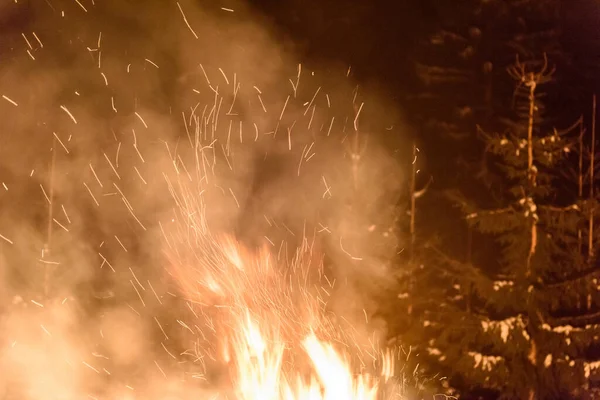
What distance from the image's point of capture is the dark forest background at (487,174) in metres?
5.77

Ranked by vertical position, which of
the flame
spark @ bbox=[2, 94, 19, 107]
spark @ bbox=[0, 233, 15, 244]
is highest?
spark @ bbox=[2, 94, 19, 107]

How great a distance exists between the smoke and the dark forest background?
263 millimetres

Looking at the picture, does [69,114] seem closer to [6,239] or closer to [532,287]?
[6,239]

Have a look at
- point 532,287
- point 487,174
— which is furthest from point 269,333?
point 487,174

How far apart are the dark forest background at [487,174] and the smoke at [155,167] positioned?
263mm

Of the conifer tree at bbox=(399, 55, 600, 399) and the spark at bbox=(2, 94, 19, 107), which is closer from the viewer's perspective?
the conifer tree at bbox=(399, 55, 600, 399)

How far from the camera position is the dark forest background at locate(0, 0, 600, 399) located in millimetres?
5766

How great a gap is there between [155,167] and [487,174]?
372 centimetres

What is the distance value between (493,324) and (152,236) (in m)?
3.81

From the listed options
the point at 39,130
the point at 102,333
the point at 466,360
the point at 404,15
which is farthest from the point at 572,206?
the point at 39,130

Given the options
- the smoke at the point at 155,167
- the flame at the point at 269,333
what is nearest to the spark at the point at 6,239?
the smoke at the point at 155,167

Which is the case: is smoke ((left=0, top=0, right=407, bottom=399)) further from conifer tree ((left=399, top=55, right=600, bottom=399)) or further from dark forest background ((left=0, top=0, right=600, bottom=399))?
conifer tree ((left=399, top=55, right=600, bottom=399))

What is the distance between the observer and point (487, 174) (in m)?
7.21

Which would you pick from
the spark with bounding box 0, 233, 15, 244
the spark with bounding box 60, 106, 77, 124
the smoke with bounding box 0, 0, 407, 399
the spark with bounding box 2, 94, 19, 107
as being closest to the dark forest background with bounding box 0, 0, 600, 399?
the smoke with bounding box 0, 0, 407, 399
